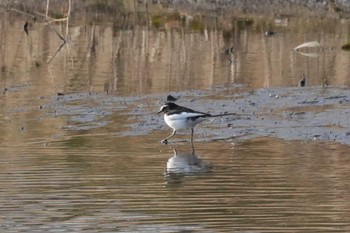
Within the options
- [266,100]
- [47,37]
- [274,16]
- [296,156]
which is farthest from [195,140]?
[274,16]

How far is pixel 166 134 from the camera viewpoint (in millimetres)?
13336

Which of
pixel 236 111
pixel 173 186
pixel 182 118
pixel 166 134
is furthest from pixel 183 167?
pixel 236 111

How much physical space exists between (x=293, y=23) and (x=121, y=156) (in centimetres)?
1228

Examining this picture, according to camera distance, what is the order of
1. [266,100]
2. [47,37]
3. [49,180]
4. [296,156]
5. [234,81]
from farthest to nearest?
[47,37] < [234,81] < [266,100] < [296,156] < [49,180]

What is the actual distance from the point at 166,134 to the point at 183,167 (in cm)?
225

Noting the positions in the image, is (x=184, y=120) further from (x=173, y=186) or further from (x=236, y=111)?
(x=173, y=186)

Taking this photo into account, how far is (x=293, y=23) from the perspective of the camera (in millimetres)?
23328

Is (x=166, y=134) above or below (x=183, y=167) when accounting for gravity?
below

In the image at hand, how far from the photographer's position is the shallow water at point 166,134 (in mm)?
8977

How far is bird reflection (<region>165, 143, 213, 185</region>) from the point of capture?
34.5ft

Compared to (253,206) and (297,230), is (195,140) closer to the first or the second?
(253,206)

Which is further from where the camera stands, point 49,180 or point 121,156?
point 121,156

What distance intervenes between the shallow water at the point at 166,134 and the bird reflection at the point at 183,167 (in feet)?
0.07

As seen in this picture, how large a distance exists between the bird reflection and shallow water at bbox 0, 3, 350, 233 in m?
0.02
